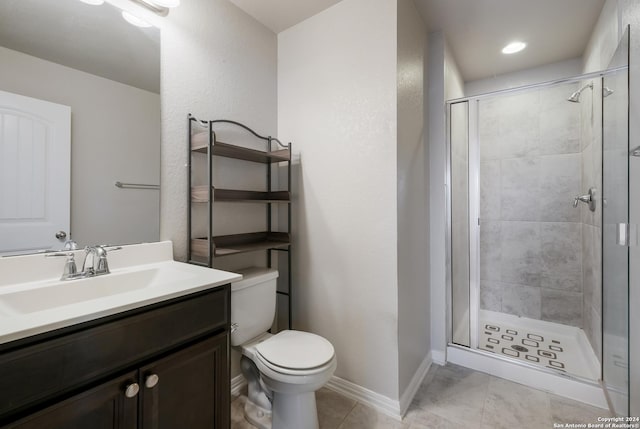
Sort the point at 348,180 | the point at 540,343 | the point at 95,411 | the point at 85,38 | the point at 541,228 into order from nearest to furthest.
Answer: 1. the point at 95,411
2. the point at 85,38
3. the point at 348,180
4. the point at 540,343
5. the point at 541,228

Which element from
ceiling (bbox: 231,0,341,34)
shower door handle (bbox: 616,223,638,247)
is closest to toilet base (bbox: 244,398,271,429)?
shower door handle (bbox: 616,223,638,247)

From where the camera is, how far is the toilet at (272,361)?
1.28 metres

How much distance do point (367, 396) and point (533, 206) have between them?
89.3 inches

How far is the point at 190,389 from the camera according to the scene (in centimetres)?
103

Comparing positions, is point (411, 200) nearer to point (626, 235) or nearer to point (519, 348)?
point (626, 235)

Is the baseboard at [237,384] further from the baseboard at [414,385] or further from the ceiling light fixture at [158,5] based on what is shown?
the ceiling light fixture at [158,5]

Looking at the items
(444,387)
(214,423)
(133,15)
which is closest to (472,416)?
(444,387)

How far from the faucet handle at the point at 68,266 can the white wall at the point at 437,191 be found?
6.87 feet

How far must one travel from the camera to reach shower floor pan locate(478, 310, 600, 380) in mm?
1963

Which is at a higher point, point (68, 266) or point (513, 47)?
point (513, 47)

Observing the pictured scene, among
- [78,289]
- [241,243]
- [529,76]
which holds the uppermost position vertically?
[529,76]

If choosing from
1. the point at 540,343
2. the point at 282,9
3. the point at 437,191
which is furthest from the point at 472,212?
the point at 282,9

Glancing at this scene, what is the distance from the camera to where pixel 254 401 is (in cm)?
158

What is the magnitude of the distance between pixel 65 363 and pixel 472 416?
1864mm
